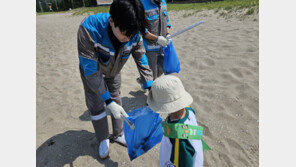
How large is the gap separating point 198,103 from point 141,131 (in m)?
1.35

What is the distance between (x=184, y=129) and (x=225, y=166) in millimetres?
1095

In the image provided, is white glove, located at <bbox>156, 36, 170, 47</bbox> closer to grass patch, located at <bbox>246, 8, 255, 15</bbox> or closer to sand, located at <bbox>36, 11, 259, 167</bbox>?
sand, located at <bbox>36, 11, 259, 167</bbox>

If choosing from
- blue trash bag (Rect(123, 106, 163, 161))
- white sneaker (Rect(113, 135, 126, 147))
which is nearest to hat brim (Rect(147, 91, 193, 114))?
blue trash bag (Rect(123, 106, 163, 161))

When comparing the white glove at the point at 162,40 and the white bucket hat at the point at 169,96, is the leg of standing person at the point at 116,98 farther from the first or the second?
the white bucket hat at the point at 169,96

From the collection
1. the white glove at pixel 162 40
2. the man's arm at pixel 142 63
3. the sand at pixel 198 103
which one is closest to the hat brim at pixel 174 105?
the man's arm at pixel 142 63

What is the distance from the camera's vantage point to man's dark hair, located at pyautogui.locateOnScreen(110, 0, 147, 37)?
1.18 m

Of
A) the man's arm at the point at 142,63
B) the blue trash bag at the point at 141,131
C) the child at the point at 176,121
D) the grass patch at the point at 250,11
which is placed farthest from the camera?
the grass patch at the point at 250,11

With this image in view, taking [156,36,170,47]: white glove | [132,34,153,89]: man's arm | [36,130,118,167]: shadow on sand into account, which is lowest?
[36,130,118,167]: shadow on sand

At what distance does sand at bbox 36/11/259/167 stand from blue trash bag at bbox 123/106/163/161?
1.26 ft

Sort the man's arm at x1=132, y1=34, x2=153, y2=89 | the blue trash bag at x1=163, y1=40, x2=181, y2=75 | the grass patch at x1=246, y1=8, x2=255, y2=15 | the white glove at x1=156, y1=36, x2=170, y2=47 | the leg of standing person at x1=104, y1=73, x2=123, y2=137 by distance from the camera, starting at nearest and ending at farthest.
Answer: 1. the man's arm at x1=132, y1=34, x2=153, y2=89
2. the leg of standing person at x1=104, y1=73, x2=123, y2=137
3. the white glove at x1=156, y1=36, x2=170, y2=47
4. the blue trash bag at x1=163, y1=40, x2=181, y2=75
5. the grass patch at x1=246, y1=8, x2=255, y2=15

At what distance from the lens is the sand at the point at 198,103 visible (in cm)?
200

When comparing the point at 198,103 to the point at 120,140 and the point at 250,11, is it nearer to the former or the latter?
→ the point at 120,140

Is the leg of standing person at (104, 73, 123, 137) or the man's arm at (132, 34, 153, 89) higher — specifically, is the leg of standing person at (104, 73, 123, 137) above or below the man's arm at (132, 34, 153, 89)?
below

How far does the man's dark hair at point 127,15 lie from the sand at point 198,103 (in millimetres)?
1488
